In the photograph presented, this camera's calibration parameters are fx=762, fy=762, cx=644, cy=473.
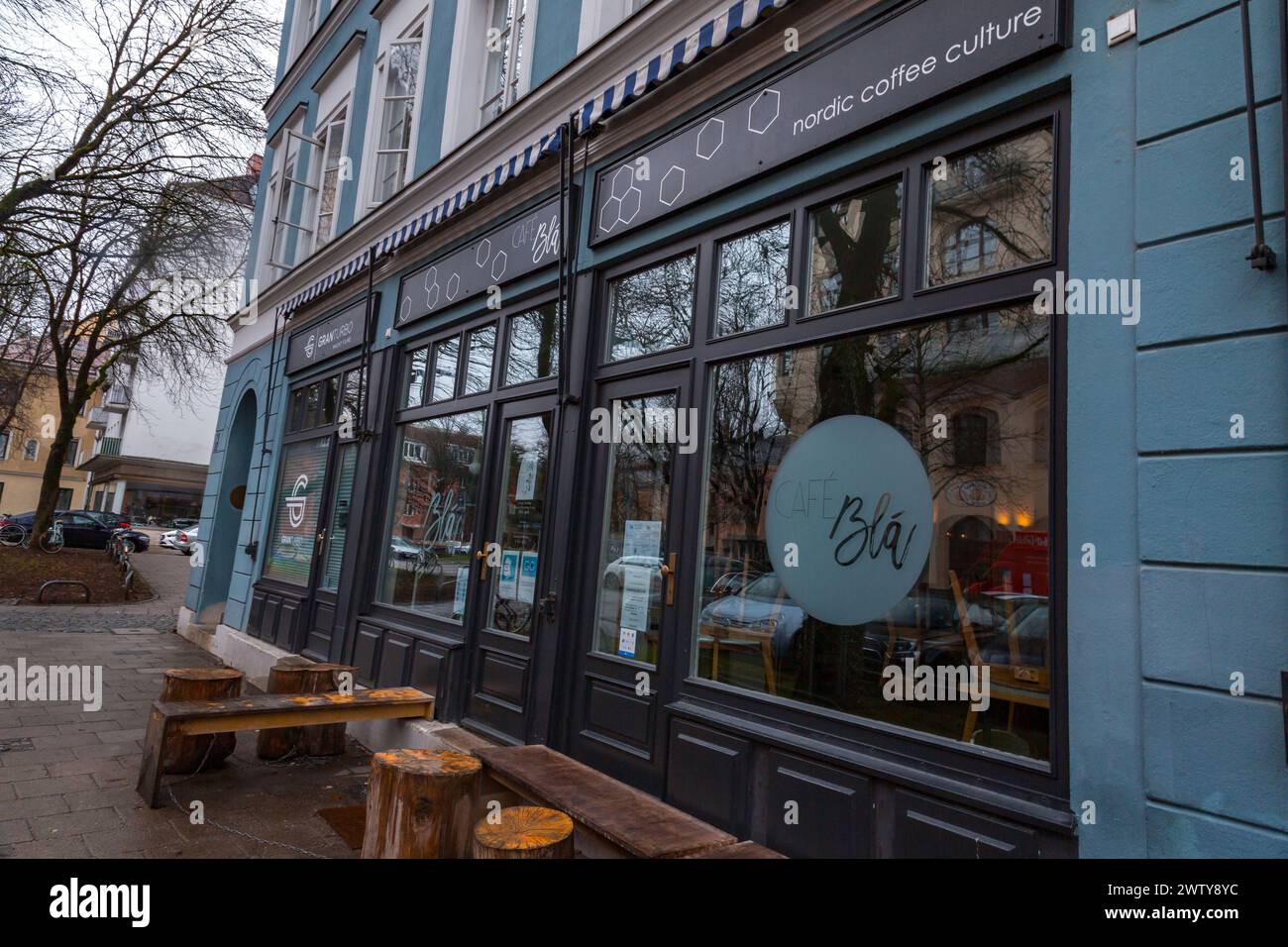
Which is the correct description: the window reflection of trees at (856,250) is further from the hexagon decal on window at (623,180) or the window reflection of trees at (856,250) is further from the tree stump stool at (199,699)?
the tree stump stool at (199,699)

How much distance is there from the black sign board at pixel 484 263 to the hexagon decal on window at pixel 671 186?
111cm

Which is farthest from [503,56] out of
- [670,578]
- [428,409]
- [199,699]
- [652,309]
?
[199,699]

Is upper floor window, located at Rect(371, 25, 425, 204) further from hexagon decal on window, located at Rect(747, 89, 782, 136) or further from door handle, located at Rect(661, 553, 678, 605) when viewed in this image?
door handle, located at Rect(661, 553, 678, 605)

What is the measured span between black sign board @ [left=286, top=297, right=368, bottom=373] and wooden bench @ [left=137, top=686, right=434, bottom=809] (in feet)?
14.9

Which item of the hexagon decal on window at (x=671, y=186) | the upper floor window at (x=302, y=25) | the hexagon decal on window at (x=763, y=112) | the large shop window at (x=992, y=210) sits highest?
the upper floor window at (x=302, y=25)

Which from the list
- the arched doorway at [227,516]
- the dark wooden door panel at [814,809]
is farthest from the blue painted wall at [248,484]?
the dark wooden door panel at [814,809]

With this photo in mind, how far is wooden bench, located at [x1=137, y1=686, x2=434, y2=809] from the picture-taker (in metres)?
4.68

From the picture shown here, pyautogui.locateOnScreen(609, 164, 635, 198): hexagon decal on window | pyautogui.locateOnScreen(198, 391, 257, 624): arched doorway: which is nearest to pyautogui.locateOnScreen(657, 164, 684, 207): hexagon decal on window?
pyautogui.locateOnScreen(609, 164, 635, 198): hexagon decal on window

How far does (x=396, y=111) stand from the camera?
31.0 ft

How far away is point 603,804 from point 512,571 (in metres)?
2.35

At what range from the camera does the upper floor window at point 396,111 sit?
352 inches

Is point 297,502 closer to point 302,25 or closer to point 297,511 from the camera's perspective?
point 297,511

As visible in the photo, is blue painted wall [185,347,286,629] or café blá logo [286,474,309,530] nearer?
café blá logo [286,474,309,530]
